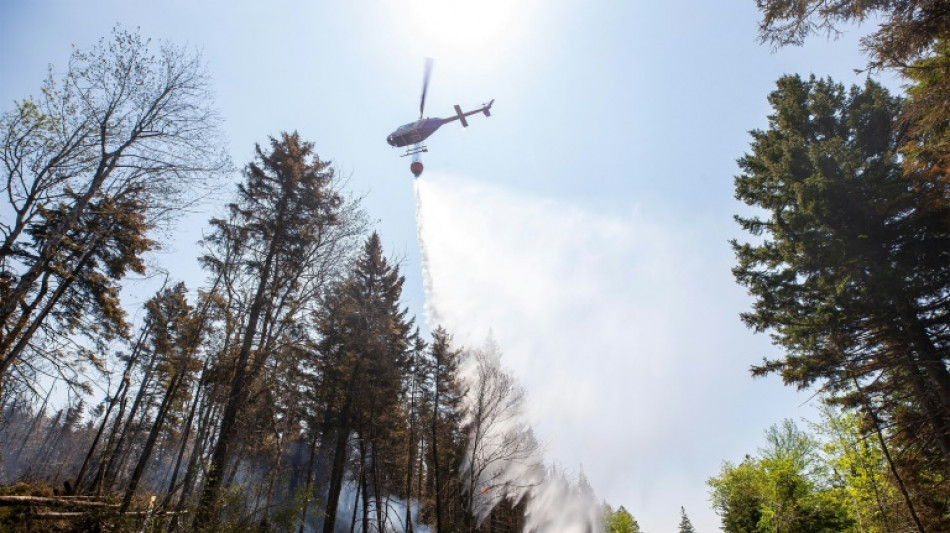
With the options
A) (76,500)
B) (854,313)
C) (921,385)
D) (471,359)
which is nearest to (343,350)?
(471,359)

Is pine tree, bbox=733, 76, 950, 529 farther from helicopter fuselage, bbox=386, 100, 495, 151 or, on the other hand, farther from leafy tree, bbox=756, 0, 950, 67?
helicopter fuselage, bbox=386, 100, 495, 151

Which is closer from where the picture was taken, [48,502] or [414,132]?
[48,502]

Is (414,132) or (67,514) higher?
(414,132)

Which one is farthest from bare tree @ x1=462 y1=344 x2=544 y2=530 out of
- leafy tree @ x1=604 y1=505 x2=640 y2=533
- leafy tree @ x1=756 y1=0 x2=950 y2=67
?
leafy tree @ x1=604 y1=505 x2=640 y2=533

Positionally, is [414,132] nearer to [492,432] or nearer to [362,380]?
[362,380]

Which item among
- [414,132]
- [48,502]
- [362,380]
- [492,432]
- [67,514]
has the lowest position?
[67,514]

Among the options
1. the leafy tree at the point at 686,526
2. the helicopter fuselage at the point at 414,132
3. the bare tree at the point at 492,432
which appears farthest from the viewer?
the leafy tree at the point at 686,526

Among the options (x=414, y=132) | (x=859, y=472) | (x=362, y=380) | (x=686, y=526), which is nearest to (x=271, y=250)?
(x=362, y=380)

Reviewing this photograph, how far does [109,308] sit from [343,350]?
7.62 meters

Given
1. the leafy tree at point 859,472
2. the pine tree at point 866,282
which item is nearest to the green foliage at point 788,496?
the leafy tree at point 859,472

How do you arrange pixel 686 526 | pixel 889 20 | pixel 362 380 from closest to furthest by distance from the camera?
1. pixel 889 20
2. pixel 362 380
3. pixel 686 526

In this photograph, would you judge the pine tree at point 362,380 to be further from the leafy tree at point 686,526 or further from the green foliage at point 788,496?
the leafy tree at point 686,526

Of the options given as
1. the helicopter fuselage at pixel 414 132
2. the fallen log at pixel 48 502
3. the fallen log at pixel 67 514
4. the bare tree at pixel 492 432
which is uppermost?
the helicopter fuselage at pixel 414 132

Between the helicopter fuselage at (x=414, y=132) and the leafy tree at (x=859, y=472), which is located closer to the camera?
the leafy tree at (x=859, y=472)
